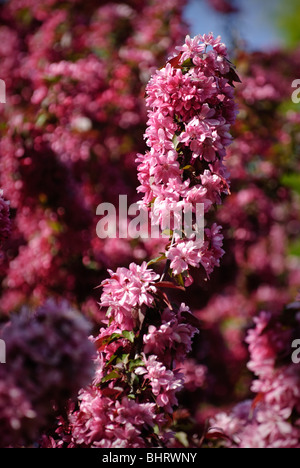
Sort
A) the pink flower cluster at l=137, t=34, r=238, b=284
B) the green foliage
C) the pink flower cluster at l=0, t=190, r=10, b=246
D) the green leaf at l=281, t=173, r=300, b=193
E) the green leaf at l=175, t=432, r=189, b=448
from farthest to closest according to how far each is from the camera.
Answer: the green foliage, the green leaf at l=281, t=173, r=300, b=193, the green leaf at l=175, t=432, r=189, b=448, the pink flower cluster at l=0, t=190, r=10, b=246, the pink flower cluster at l=137, t=34, r=238, b=284

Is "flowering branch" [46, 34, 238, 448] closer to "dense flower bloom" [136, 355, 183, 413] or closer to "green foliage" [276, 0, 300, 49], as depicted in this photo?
"dense flower bloom" [136, 355, 183, 413]

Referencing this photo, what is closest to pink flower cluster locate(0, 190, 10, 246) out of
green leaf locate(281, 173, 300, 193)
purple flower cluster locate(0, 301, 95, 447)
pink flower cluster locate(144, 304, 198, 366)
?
purple flower cluster locate(0, 301, 95, 447)

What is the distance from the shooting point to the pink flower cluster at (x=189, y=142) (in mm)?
1609

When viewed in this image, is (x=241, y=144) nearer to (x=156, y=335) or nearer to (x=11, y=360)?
(x=156, y=335)

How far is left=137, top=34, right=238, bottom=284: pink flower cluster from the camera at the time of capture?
161cm


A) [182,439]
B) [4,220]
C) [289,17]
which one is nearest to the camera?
[4,220]

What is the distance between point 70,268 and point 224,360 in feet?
6.34

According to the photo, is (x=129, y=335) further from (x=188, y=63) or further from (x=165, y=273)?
(x=188, y=63)

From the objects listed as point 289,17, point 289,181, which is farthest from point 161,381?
point 289,17

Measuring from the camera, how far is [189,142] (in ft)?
5.56

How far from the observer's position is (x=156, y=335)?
157 centimetres

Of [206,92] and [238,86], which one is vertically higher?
[238,86]

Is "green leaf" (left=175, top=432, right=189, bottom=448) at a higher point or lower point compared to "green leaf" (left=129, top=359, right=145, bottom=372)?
lower
